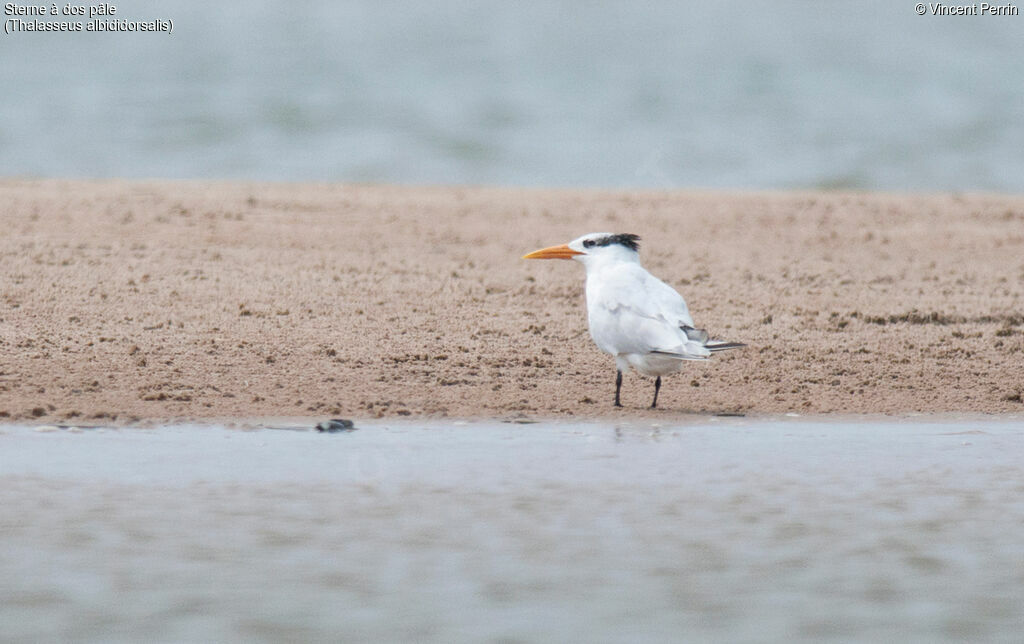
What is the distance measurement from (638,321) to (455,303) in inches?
142

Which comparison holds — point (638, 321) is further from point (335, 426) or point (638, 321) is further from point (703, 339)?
point (335, 426)

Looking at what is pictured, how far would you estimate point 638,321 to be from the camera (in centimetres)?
937

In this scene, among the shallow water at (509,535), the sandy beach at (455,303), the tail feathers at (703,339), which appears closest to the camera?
the shallow water at (509,535)

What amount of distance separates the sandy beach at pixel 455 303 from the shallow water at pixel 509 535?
1025 mm

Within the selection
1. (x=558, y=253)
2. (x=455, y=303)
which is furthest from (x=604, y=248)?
(x=455, y=303)

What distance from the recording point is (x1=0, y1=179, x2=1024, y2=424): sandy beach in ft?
33.3

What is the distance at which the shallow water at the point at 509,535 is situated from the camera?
17.8 feet

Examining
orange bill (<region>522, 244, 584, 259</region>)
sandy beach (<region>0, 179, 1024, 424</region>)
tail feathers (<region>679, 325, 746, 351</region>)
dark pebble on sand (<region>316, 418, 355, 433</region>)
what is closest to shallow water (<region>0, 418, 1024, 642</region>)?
dark pebble on sand (<region>316, 418, 355, 433</region>)

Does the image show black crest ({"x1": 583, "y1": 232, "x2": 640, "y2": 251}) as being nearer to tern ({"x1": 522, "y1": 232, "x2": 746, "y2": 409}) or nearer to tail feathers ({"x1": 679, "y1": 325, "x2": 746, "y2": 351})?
tern ({"x1": 522, "y1": 232, "x2": 746, "y2": 409})

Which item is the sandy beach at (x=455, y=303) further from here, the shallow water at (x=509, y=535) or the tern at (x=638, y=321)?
the shallow water at (x=509, y=535)

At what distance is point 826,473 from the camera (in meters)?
7.92

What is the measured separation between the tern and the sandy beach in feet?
1.47

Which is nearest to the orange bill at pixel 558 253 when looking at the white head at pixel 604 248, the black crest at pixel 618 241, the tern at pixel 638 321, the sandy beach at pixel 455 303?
the white head at pixel 604 248

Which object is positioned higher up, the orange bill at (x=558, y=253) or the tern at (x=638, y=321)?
the orange bill at (x=558, y=253)
